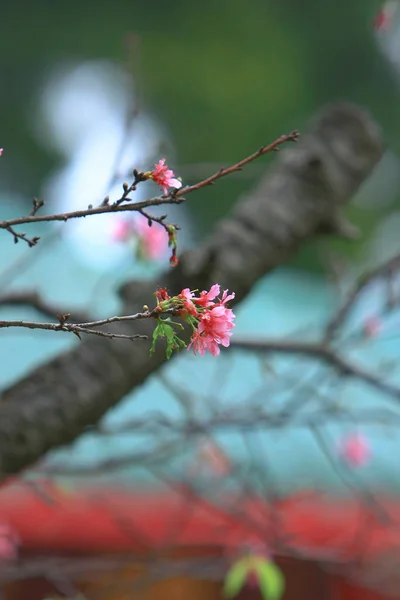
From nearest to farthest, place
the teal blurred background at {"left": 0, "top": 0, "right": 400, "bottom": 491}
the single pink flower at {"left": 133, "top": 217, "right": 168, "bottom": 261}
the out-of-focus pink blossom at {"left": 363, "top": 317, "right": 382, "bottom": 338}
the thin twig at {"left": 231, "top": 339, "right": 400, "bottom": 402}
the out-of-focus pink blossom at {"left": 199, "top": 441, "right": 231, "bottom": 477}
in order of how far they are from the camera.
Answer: the thin twig at {"left": 231, "top": 339, "right": 400, "bottom": 402}, the single pink flower at {"left": 133, "top": 217, "right": 168, "bottom": 261}, the out-of-focus pink blossom at {"left": 363, "top": 317, "right": 382, "bottom": 338}, the out-of-focus pink blossom at {"left": 199, "top": 441, "right": 231, "bottom": 477}, the teal blurred background at {"left": 0, "top": 0, "right": 400, "bottom": 491}

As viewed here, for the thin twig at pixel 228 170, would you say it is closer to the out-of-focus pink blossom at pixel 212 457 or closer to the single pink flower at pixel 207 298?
the single pink flower at pixel 207 298

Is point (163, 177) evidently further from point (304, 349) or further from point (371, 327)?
point (371, 327)

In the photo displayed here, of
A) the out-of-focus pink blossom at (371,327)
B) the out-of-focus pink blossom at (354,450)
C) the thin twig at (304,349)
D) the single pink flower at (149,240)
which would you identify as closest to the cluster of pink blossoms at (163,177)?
the thin twig at (304,349)

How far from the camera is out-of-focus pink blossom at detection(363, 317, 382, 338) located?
57.1 inches

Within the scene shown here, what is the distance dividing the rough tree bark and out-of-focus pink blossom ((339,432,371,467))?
0.81 metres

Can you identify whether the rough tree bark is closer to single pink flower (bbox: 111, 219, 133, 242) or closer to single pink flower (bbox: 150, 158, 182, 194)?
single pink flower (bbox: 111, 219, 133, 242)

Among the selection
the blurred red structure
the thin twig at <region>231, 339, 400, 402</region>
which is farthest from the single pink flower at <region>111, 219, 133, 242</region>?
the blurred red structure

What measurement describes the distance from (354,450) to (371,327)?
1.47ft

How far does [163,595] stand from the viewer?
2193 mm

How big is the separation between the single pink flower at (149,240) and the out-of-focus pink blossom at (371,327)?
1.34 ft

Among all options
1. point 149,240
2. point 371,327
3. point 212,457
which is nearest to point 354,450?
point 212,457

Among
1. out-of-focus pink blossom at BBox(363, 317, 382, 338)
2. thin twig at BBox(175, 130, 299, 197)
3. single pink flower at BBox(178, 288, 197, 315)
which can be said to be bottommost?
single pink flower at BBox(178, 288, 197, 315)

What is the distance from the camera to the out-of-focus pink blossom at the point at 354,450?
1795 millimetres

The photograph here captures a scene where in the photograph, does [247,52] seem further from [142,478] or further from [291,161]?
[291,161]
